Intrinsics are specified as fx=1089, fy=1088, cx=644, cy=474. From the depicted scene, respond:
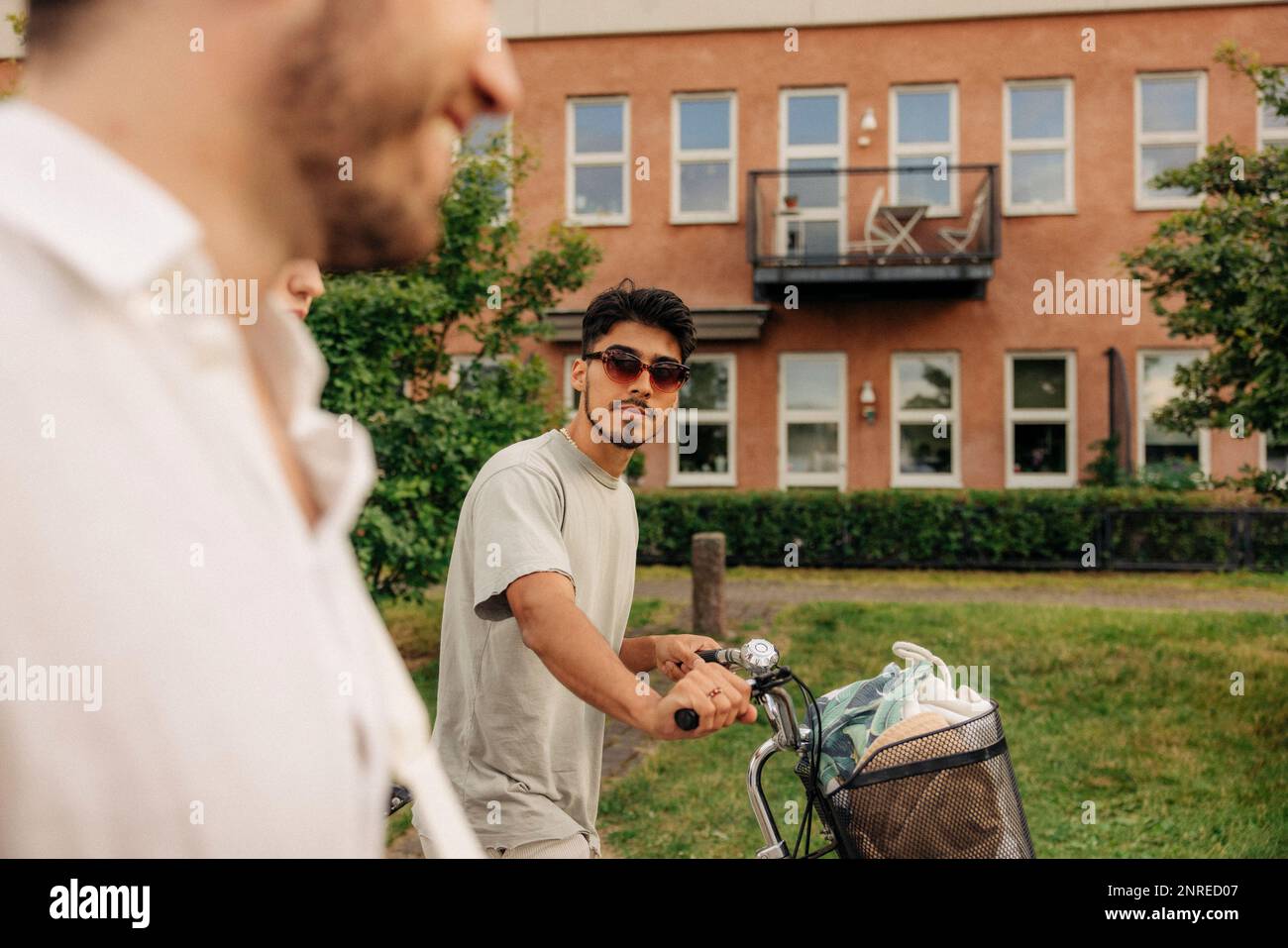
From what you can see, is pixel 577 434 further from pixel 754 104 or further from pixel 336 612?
pixel 754 104

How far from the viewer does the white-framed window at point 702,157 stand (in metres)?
17.8

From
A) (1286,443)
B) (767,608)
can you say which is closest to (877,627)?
(767,608)

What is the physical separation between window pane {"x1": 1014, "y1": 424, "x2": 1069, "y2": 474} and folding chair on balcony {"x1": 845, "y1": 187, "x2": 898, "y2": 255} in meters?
3.59

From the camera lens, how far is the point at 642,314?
262 centimetres

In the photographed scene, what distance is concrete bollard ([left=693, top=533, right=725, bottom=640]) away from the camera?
9.12 meters

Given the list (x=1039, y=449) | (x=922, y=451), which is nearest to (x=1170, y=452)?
(x=1039, y=449)

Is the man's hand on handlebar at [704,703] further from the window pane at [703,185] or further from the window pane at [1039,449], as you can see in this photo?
the window pane at [703,185]

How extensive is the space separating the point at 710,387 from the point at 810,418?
170 cm

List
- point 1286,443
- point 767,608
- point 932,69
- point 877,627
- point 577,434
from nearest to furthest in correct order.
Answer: point 577,434 < point 1286,443 < point 877,627 < point 767,608 < point 932,69

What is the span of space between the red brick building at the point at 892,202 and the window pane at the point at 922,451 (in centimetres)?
4

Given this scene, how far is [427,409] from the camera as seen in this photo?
686 centimetres

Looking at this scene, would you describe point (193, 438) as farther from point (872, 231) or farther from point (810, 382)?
point (810, 382)

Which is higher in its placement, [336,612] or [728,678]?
[336,612]
